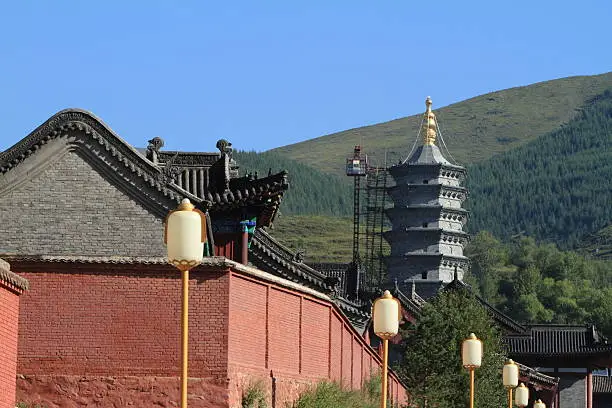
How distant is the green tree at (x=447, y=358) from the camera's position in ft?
170

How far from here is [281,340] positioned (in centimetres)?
3219

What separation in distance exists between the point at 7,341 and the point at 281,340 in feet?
28.1

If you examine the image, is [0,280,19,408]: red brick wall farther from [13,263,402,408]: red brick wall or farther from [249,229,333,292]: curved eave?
[249,229,333,292]: curved eave

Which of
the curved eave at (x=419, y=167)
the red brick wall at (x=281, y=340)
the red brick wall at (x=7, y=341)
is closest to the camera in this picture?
the red brick wall at (x=7, y=341)

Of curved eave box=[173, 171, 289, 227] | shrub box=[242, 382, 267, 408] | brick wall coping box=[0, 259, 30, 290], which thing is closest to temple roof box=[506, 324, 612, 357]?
curved eave box=[173, 171, 289, 227]

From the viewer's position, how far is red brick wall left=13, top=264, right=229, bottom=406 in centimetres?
2878

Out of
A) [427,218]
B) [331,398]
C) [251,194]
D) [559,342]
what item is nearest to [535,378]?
[559,342]

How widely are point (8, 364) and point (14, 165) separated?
564 inches

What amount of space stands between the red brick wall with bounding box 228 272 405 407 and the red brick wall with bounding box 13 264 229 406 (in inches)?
13.9

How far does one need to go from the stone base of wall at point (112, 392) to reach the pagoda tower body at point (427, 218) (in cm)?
12225

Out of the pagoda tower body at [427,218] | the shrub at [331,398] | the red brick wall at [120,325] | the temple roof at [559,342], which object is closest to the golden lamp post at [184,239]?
the red brick wall at [120,325]

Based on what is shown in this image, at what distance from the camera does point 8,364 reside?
24938 millimetres

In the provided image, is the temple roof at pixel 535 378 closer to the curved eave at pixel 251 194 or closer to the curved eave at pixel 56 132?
the curved eave at pixel 251 194

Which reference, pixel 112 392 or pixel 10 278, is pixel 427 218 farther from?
pixel 10 278
